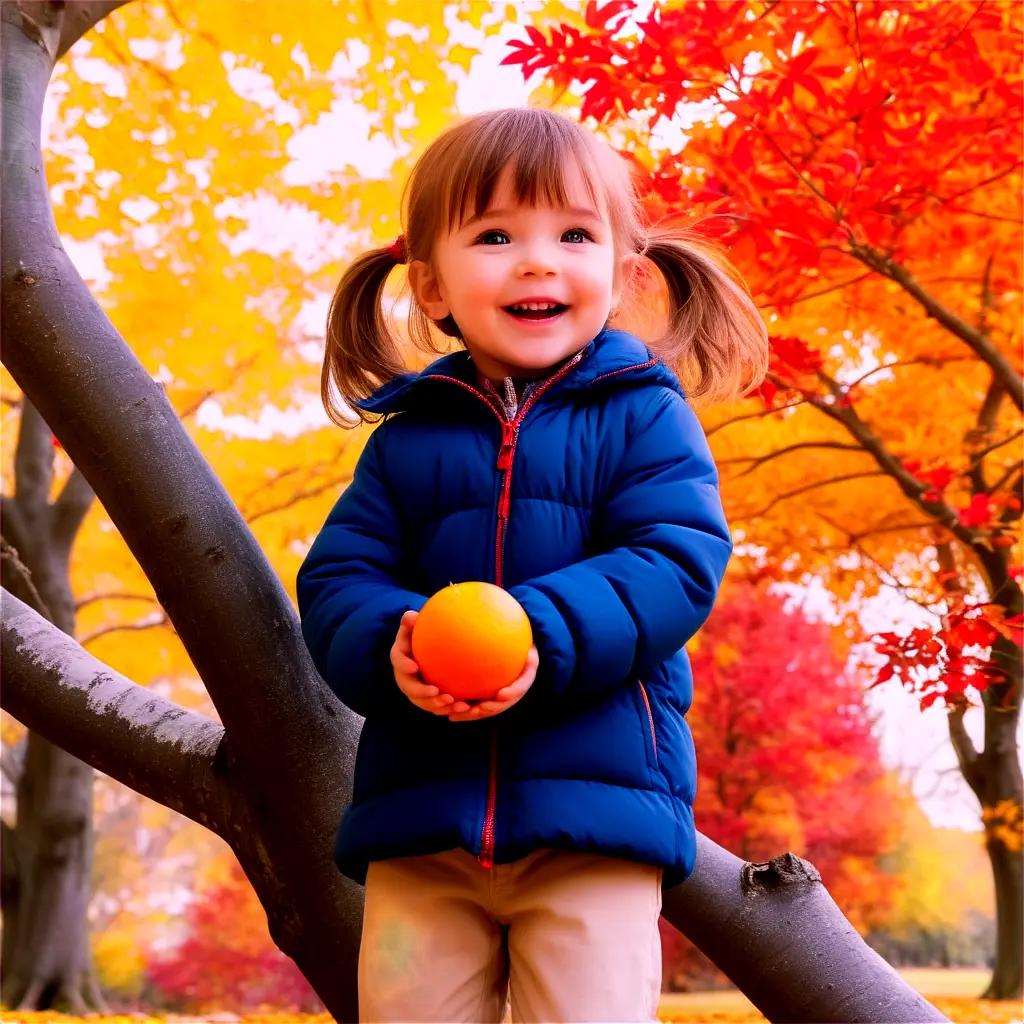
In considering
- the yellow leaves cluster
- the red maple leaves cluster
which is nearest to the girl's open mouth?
the red maple leaves cluster

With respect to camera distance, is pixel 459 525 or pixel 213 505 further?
pixel 213 505

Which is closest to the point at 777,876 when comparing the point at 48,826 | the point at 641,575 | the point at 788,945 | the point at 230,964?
the point at 788,945

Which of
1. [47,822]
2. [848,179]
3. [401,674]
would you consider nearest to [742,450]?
[848,179]

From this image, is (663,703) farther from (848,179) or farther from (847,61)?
(847,61)

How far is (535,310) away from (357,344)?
1.87ft

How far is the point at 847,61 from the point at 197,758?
4068 millimetres

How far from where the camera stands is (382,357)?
248 cm

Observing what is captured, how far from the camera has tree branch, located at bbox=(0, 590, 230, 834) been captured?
2525mm

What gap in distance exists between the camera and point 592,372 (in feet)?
6.56

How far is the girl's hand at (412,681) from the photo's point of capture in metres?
1.66

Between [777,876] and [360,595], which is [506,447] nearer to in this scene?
[360,595]

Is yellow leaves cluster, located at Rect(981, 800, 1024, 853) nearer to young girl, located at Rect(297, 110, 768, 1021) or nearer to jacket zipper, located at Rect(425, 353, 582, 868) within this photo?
young girl, located at Rect(297, 110, 768, 1021)

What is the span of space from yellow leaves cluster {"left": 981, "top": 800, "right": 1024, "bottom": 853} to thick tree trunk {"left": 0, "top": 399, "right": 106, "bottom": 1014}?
6311 millimetres

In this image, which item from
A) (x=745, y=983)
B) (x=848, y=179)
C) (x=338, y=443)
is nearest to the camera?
(x=745, y=983)
